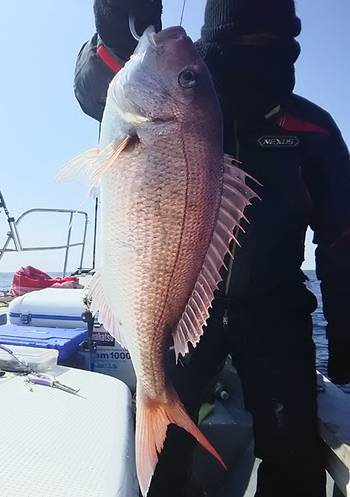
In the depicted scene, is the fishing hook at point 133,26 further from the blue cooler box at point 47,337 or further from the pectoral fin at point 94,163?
the blue cooler box at point 47,337

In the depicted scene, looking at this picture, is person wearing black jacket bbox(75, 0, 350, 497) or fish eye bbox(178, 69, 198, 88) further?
person wearing black jacket bbox(75, 0, 350, 497)

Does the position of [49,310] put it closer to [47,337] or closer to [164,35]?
[47,337]

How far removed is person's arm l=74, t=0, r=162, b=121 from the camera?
143 cm

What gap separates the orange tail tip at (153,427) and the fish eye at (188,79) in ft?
3.08

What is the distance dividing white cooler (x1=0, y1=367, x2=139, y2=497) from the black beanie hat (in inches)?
67.8

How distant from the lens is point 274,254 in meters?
1.99

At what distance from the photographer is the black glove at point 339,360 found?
2.03 metres

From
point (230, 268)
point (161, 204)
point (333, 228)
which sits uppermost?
point (161, 204)

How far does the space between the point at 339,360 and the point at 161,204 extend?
133cm

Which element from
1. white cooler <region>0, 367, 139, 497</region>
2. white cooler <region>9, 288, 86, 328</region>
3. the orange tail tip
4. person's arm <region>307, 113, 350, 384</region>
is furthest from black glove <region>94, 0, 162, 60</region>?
white cooler <region>9, 288, 86, 328</region>

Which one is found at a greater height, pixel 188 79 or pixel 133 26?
pixel 133 26

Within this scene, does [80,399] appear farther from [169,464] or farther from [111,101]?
[111,101]

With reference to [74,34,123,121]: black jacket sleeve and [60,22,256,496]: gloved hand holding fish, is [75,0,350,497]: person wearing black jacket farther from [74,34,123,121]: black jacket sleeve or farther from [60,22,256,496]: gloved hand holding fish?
[60,22,256,496]: gloved hand holding fish

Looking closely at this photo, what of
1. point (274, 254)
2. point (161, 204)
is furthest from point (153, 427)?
point (274, 254)
